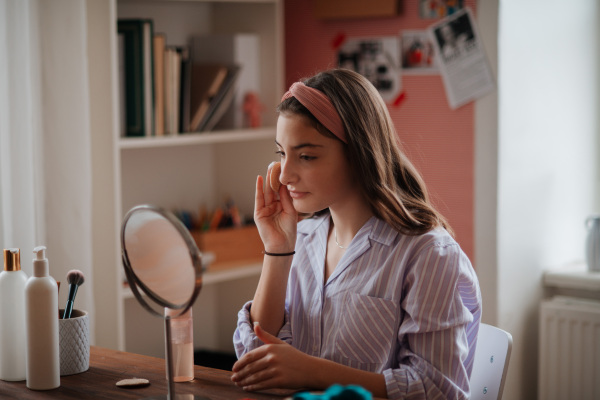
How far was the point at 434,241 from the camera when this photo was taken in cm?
156

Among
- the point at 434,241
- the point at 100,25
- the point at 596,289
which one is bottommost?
the point at 596,289

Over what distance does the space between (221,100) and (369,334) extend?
1449 millimetres

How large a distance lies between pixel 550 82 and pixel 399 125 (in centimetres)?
53

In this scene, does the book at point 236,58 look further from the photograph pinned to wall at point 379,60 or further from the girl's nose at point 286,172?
the girl's nose at point 286,172

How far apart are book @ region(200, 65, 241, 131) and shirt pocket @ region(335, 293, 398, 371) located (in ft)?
4.50

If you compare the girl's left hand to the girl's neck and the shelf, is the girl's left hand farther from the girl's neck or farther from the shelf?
the shelf

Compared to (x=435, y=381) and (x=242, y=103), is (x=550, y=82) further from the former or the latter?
(x=435, y=381)

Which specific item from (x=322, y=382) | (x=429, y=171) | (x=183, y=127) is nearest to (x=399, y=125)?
(x=429, y=171)

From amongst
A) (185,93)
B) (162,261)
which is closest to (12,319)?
(162,261)

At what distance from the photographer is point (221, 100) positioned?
282 centimetres

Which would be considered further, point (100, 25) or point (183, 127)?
point (183, 127)

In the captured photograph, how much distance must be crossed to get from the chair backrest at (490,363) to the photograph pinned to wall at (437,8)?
1.30 metres

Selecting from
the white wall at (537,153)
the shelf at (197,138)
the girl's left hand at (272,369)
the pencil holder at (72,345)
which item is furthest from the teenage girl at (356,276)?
the white wall at (537,153)

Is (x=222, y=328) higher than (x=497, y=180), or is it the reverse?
(x=497, y=180)
